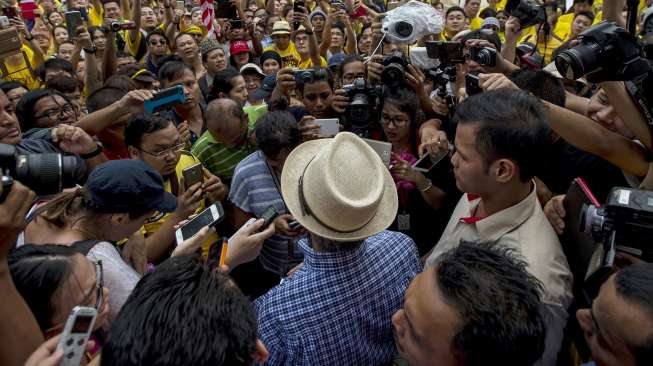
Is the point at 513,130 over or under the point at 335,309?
over

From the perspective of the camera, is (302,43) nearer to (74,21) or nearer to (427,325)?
(74,21)

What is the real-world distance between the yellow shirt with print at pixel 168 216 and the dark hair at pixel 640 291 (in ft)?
5.57

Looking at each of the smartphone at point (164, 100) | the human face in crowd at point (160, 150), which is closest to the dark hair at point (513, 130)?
the human face in crowd at point (160, 150)

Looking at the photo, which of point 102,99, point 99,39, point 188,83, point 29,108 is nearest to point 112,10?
point 99,39

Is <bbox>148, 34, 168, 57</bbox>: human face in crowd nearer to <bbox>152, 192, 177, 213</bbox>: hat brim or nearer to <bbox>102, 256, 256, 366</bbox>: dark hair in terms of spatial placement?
<bbox>152, 192, 177, 213</bbox>: hat brim

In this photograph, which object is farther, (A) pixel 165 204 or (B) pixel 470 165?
(A) pixel 165 204

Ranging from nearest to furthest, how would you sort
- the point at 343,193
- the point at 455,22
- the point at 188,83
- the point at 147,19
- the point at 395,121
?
the point at 343,193 → the point at 395,121 → the point at 188,83 → the point at 455,22 → the point at 147,19

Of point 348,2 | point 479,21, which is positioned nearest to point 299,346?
point 348,2

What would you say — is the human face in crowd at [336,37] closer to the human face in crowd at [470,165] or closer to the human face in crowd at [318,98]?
the human face in crowd at [318,98]

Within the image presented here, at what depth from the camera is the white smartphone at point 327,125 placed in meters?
2.89

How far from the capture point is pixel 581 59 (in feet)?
5.88

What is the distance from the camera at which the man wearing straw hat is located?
1517 millimetres

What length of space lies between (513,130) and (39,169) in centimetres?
153

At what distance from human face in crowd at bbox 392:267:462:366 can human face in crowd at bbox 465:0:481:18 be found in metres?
7.65
